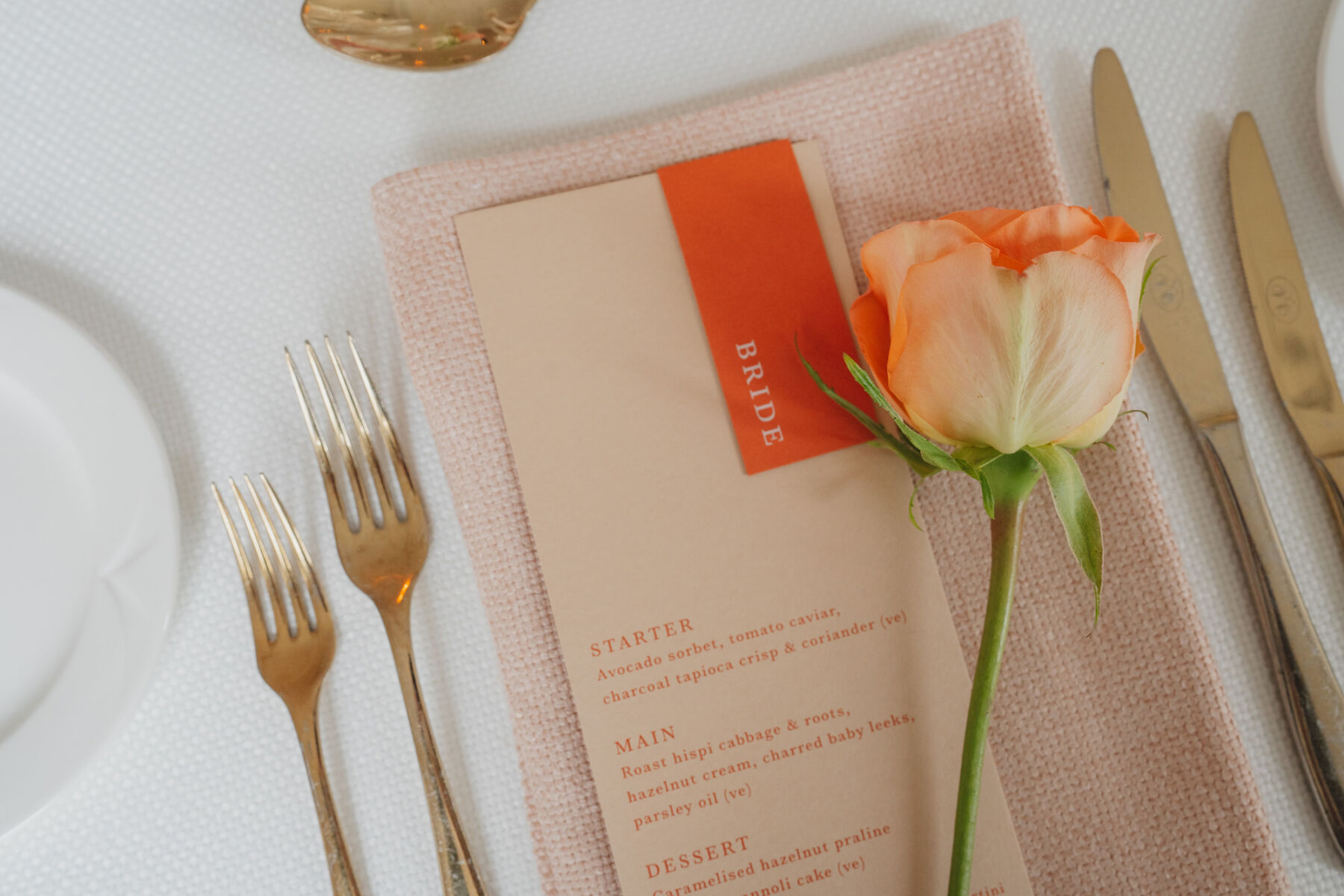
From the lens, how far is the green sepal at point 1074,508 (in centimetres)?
30

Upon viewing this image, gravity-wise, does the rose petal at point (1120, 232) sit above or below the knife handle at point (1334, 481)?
above

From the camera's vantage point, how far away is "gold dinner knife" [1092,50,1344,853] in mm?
390

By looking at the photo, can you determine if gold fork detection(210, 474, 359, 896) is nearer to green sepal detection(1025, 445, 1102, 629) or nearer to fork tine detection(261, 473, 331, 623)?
fork tine detection(261, 473, 331, 623)

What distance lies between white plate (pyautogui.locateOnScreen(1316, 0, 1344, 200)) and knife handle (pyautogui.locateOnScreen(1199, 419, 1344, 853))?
0.15m

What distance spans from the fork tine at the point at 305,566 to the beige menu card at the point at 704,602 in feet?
0.41

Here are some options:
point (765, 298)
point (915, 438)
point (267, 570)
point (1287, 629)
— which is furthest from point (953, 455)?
point (267, 570)

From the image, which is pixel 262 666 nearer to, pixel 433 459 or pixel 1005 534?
pixel 433 459

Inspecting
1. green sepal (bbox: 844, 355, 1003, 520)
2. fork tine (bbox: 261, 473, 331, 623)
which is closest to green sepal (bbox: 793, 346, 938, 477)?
green sepal (bbox: 844, 355, 1003, 520)

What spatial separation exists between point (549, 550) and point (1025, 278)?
23 centimetres

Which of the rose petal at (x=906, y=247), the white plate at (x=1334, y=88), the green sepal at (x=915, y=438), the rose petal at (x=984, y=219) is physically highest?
the white plate at (x=1334, y=88)

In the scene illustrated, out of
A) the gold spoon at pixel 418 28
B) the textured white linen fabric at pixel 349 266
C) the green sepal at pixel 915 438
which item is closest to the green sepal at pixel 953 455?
the green sepal at pixel 915 438

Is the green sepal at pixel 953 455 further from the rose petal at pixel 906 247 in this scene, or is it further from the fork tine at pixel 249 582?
the fork tine at pixel 249 582

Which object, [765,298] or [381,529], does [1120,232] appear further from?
[381,529]

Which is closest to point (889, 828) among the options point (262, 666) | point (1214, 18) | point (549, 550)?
point (549, 550)
